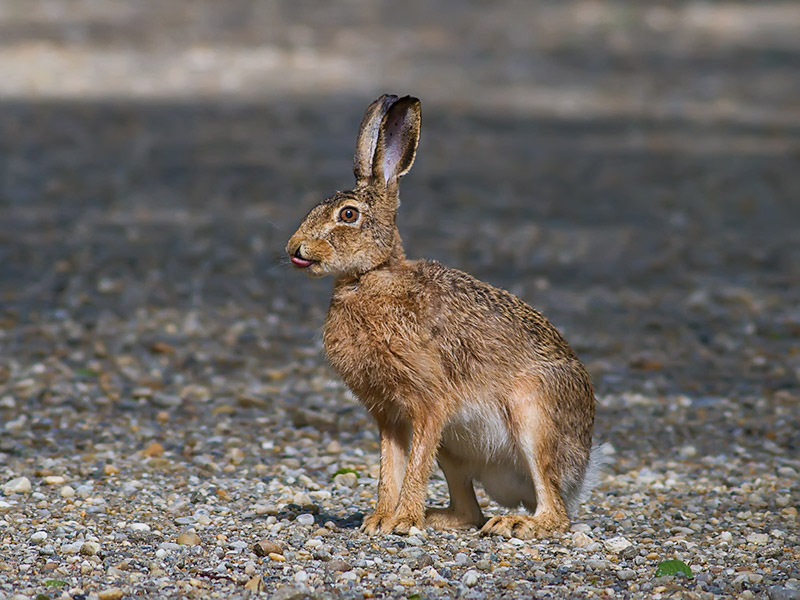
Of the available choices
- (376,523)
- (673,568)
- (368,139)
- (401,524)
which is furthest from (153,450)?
(673,568)

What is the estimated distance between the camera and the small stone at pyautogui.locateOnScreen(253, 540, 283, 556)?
5.28 m

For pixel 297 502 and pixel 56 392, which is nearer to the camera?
pixel 297 502

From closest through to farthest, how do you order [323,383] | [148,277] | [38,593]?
[38,593] → [323,383] → [148,277]

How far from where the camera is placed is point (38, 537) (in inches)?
214

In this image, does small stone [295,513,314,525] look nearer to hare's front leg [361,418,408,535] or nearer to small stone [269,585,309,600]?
hare's front leg [361,418,408,535]

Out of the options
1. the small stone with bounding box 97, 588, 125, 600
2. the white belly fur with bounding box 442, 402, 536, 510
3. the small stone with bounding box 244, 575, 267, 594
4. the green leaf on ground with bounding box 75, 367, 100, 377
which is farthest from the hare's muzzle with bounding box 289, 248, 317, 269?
the green leaf on ground with bounding box 75, 367, 100, 377

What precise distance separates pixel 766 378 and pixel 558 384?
3.76 meters

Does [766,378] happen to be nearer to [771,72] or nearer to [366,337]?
[366,337]

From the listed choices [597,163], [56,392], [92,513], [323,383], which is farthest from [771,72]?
[92,513]

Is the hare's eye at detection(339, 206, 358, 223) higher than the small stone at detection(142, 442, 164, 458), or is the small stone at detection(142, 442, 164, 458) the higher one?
the hare's eye at detection(339, 206, 358, 223)

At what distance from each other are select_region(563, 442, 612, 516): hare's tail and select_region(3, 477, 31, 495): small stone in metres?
2.74

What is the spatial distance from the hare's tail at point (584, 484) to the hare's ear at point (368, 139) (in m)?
1.79

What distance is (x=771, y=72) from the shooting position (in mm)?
21812

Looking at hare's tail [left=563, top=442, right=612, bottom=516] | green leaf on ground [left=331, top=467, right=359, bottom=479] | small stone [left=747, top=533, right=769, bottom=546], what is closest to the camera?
small stone [left=747, top=533, right=769, bottom=546]
